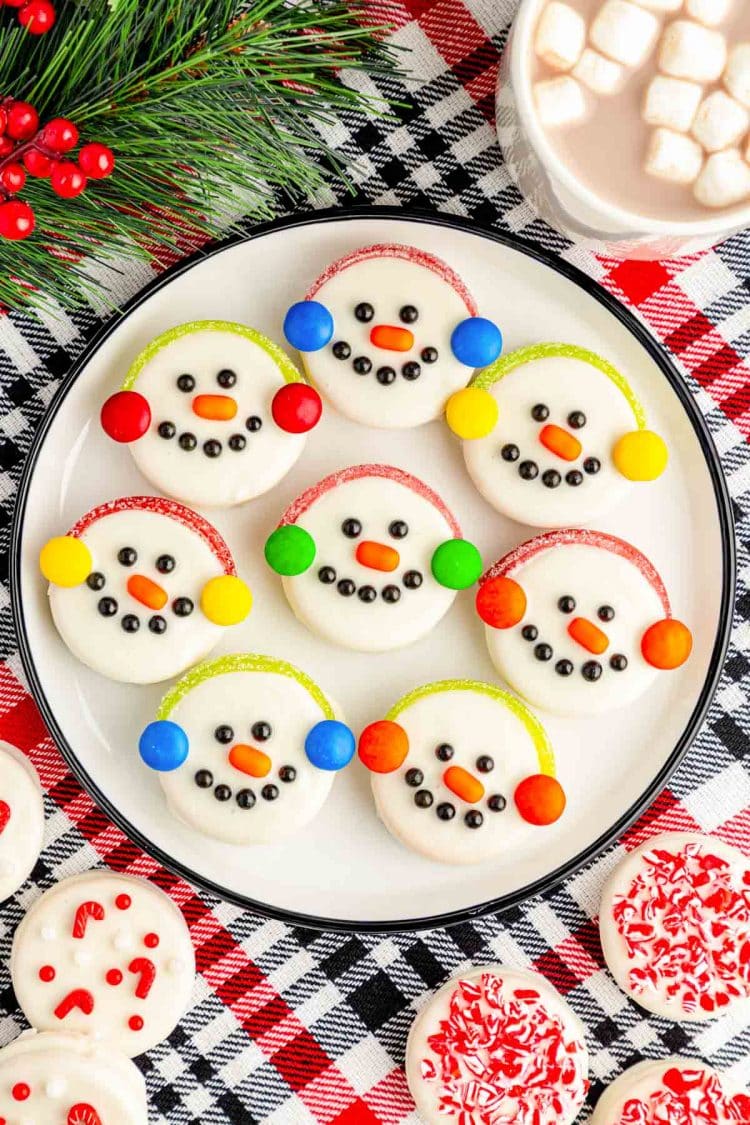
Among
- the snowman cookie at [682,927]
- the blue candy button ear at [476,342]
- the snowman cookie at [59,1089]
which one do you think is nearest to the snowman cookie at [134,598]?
the blue candy button ear at [476,342]

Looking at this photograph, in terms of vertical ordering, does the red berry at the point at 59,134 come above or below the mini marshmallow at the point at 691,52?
below

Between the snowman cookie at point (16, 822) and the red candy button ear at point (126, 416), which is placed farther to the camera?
the snowman cookie at point (16, 822)

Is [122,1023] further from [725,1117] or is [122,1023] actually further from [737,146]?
[737,146]

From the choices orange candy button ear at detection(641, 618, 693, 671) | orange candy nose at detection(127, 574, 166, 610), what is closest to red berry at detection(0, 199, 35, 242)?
orange candy nose at detection(127, 574, 166, 610)

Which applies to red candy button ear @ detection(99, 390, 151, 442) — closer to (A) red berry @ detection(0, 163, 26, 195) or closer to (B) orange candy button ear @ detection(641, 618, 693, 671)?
(A) red berry @ detection(0, 163, 26, 195)

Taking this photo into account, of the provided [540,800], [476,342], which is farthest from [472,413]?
[540,800]

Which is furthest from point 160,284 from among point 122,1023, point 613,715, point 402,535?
point 122,1023

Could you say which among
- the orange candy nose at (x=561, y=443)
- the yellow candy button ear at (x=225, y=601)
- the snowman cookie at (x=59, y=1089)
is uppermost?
the orange candy nose at (x=561, y=443)

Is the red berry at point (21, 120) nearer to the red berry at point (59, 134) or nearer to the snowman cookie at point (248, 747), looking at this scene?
the red berry at point (59, 134)
